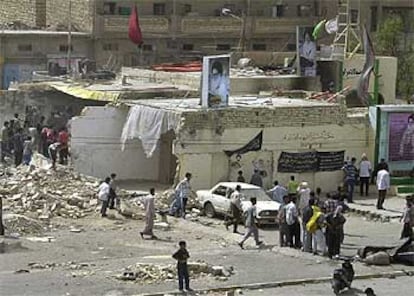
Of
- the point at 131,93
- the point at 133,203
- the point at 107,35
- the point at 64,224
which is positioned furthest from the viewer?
the point at 107,35

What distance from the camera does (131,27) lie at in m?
49.4

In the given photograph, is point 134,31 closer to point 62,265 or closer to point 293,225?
point 293,225

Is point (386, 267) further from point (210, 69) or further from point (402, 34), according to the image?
point (402, 34)

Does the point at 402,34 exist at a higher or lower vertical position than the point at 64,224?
higher

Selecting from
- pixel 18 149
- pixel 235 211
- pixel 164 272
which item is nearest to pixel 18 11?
pixel 18 149

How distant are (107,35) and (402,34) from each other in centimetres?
1476

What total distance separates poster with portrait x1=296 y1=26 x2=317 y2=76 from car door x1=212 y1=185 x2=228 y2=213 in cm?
1172

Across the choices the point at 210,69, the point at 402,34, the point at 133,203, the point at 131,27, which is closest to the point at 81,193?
the point at 133,203

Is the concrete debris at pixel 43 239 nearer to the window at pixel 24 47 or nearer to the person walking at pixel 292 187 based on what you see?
the person walking at pixel 292 187

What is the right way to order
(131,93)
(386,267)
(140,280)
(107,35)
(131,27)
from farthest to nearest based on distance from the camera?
(107,35) < (131,27) < (131,93) < (386,267) < (140,280)

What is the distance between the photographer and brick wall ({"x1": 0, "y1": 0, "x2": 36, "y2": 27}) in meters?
60.5

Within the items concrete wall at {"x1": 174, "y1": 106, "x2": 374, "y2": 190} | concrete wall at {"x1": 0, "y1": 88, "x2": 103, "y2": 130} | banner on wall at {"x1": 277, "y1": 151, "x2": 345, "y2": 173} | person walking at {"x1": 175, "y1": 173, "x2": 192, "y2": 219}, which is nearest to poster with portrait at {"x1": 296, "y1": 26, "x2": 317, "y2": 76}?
concrete wall at {"x1": 174, "y1": 106, "x2": 374, "y2": 190}

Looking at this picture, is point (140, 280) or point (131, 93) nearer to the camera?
point (140, 280)

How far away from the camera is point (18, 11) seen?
203ft
